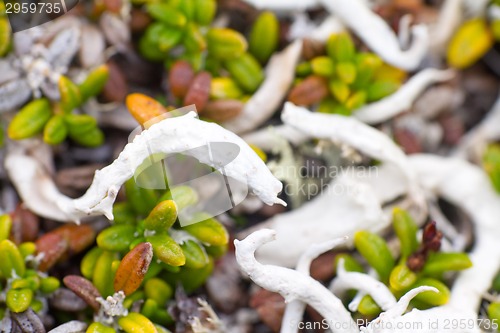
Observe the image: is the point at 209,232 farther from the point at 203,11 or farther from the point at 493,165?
the point at 493,165

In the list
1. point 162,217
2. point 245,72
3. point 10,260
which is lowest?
point 10,260

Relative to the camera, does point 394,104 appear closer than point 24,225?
No

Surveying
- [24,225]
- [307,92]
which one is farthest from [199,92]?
[24,225]

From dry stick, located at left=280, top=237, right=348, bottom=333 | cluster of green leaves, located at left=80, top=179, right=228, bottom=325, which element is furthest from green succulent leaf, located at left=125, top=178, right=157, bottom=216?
dry stick, located at left=280, top=237, right=348, bottom=333

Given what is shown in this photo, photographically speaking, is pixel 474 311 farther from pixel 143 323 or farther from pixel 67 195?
pixel 67 195

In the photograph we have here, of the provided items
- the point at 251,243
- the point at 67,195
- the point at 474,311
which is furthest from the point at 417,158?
the point at 67,195
